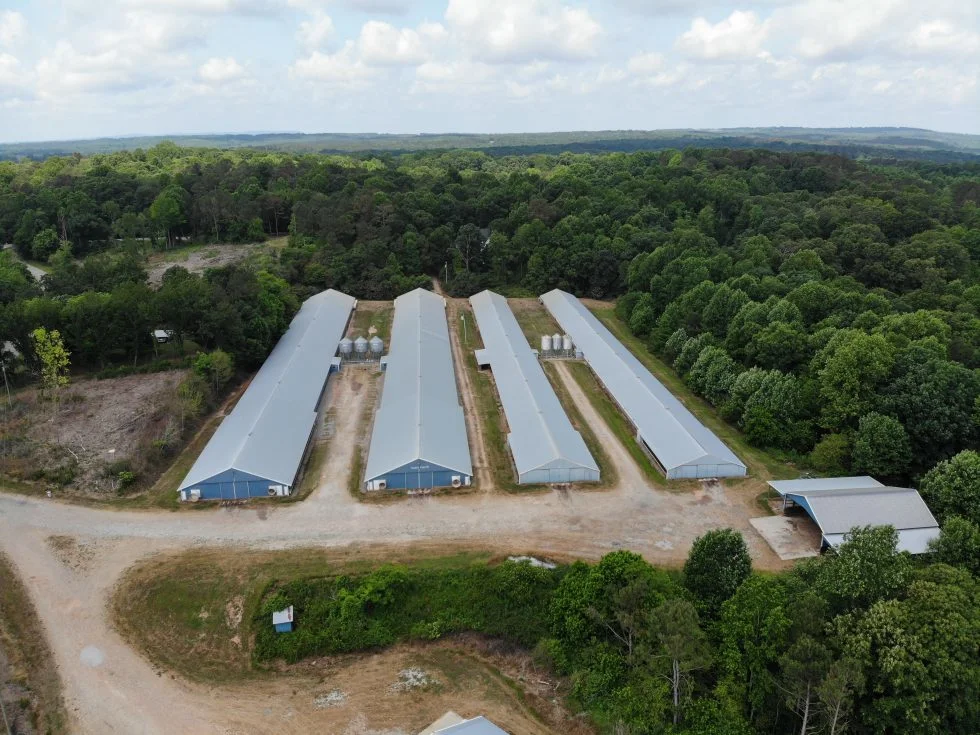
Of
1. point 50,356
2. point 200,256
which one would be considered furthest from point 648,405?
point 200,256

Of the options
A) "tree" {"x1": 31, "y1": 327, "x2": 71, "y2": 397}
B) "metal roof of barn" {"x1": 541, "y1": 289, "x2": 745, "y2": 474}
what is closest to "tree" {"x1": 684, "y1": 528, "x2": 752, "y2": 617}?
"metal roof of barn" {"x1": 541, "y1": 289, "x2": 745, "y2": 474}

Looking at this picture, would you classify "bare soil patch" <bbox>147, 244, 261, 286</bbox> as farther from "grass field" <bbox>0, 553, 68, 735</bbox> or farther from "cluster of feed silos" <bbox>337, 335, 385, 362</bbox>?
"grass field" <bbox>0, 553, 68, 735</bbox>

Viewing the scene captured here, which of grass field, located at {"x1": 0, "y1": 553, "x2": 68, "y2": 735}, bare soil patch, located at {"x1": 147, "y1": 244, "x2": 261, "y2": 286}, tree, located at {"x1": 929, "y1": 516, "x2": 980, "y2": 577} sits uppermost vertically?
bare soil patch, located at {"x1": 147, "y1": 244, "x2": 261, "y2": 286}

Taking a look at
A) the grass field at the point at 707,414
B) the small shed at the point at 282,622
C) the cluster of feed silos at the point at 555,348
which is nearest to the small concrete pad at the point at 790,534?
the grass field at the point at 707,414

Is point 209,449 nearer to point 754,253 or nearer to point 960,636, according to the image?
point 960,636

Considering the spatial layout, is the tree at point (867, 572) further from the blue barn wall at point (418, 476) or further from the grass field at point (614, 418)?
the blue barn wall at point (418, 476)

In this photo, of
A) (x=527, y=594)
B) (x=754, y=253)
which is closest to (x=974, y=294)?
(x=754, y=253)
